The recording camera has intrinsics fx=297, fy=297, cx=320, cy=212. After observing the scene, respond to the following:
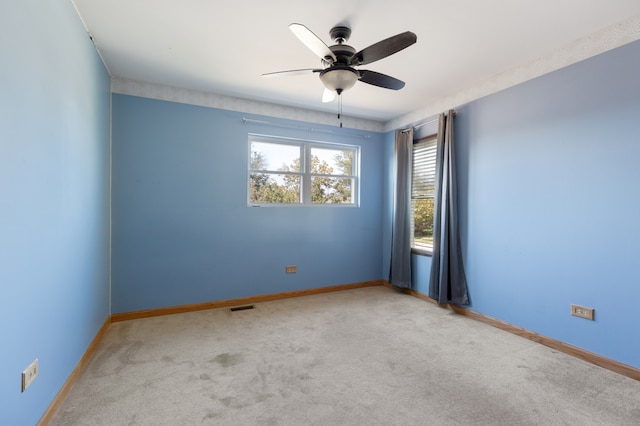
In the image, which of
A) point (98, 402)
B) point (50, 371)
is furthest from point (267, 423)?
point (50, 371)

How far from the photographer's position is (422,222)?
13.8ft

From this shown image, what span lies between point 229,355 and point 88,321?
118 cm

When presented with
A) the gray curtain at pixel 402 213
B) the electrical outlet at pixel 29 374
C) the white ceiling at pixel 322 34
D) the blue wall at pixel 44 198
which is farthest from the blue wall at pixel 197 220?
the electrical outlet at pixel 29 374

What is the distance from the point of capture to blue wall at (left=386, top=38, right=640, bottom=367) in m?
2.23

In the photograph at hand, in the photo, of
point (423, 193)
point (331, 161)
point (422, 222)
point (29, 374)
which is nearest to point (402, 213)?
point (422, 222)

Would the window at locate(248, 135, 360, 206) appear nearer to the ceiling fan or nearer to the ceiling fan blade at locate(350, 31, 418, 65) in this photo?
the ceiling fan

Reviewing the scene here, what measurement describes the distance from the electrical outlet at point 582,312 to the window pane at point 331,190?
2914 mm

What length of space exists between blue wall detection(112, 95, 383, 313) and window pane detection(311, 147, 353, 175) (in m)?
0.21

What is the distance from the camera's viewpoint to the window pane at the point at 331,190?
438 centimetres

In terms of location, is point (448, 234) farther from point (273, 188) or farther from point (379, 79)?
point (273, 188)

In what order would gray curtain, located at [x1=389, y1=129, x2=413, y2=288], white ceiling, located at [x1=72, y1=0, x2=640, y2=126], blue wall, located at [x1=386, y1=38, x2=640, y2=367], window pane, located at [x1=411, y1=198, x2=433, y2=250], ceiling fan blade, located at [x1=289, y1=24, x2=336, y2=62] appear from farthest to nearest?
gray curtain, located at [x1=389, y1=129, x2=413, y2=288] < window pane, located at [x1=411, y1=198, x2=433, y2=250] < blue wall, located at [x1=386, y1=38, x2=640, y2=367] < white ceiling, located at [x1=72, y1=0, x2=640, y2=126] < ceiling fan blade, located at [x1=289, y1=24, x2=336, y2=62]

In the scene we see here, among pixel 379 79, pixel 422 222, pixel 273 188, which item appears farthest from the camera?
pixel 422 222

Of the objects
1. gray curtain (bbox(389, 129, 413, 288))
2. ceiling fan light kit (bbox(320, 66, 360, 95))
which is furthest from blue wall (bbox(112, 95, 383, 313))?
ceiling fan light kit (bbox(320, 66, 360, 95))

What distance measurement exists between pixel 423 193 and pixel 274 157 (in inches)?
84.4
